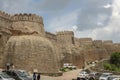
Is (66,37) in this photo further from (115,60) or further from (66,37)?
(115,60)

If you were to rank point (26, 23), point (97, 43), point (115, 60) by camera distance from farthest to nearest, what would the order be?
point (97, 43), point (115, 60), point (26, 23)

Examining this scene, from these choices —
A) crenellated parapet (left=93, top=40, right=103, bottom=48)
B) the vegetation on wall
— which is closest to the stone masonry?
the vegetation on wall

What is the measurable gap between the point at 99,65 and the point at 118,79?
26433 millimetres

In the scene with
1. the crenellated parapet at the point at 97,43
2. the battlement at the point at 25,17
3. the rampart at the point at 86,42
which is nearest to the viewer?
the battlement at the point at 25,17

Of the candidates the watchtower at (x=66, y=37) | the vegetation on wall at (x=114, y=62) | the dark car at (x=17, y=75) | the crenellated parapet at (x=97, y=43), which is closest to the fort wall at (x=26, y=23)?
the dark car at (x=17, y=75)

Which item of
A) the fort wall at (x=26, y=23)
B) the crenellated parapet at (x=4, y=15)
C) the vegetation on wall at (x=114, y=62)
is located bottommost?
the vegetation on wall at (x=114, y=62)

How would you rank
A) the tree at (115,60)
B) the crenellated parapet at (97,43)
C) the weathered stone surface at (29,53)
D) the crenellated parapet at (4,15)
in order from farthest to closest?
1. the crenellated parapet at (97,43)
2. the tree at (115,60)
3. the crenellated parapet at (4,15)
4. the weathered stone surface at (29,53)

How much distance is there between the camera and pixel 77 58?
2611 inches

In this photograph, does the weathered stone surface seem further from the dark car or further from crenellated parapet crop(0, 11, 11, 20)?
the dark car

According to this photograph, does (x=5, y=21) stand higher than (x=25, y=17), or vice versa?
(x=25, y=17)

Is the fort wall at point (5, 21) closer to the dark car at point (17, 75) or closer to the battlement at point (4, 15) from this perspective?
the battlement at point (4, 15)

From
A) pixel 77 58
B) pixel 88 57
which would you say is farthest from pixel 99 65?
pixel 88 57

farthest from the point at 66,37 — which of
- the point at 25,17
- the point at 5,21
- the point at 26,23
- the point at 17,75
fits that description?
the point at 17,75

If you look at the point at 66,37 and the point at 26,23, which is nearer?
the point at 26,23
